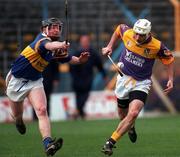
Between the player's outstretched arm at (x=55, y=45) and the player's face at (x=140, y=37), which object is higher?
the player's outstretched arm at (x=55, y=45)

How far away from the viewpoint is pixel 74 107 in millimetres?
24812

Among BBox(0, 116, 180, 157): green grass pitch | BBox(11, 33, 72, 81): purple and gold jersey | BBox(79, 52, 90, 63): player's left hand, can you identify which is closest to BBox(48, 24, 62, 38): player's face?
BBox(11, 33, 72, 81): purple and gold jersey

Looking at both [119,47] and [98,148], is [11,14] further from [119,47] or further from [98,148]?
[98,148]

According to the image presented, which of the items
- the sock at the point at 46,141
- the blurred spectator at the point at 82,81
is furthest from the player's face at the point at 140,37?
the blurred spectator at the point at 82,81

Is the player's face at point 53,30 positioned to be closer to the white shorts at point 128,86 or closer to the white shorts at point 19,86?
the white shorts at point 19,86

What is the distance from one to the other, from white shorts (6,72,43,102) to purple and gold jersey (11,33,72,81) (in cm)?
9

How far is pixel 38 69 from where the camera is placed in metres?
13.3

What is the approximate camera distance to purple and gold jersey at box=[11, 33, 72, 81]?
42.8ft

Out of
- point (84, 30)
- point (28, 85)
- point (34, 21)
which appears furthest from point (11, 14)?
point (28, 85)

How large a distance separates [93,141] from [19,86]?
242 centimetres

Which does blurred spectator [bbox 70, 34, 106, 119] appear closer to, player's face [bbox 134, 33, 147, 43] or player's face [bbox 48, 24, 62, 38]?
player's face [bbox 134, 33, 147, 43]

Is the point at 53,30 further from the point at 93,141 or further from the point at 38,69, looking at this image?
the point at 93,141

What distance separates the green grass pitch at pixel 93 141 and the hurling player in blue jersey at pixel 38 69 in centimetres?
71

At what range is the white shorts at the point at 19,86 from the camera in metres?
13.4
